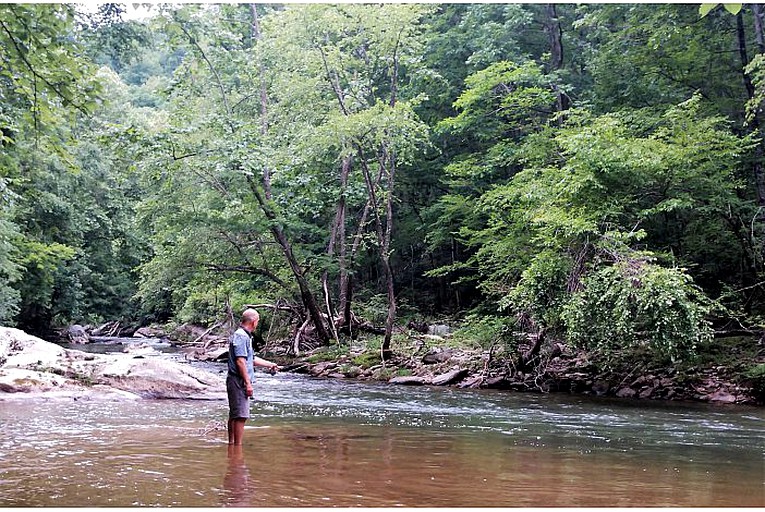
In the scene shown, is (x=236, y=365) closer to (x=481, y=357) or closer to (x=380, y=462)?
(x=380, y=462)

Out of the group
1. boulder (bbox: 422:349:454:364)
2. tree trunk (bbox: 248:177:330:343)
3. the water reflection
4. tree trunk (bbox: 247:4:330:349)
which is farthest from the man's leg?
tree trunk (bbox: 248:177:330:343)

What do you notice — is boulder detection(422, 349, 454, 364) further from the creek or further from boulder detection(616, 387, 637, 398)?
the creek

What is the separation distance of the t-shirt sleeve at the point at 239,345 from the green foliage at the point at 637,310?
725cm

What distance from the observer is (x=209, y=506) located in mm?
4652

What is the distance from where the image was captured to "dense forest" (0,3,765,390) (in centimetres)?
1164

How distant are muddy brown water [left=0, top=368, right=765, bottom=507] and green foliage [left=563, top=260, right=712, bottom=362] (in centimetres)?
133

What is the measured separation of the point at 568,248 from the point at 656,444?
612 centimetres

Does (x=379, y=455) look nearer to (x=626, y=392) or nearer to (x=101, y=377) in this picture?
(x=101, y=377)

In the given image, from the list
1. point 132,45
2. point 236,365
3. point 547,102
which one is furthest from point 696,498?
point 547,102

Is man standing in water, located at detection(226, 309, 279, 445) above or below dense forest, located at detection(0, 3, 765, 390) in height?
below

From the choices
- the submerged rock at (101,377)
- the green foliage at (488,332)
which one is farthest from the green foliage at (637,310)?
the submerged rock at (101,377)

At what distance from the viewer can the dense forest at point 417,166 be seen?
1164 centimetres

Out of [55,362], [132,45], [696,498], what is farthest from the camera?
[55,362]

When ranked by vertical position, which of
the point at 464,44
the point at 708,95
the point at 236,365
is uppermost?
the point at 464,44
